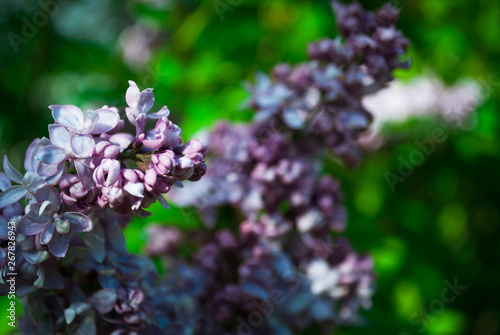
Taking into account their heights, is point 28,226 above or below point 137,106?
below

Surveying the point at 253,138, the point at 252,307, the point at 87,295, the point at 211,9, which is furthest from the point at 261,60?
the point at 87,295

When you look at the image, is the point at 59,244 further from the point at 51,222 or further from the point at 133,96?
the point at 133,96

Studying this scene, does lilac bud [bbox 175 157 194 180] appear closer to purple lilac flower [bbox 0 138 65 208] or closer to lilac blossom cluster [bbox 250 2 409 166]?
purple lilac flower [bbox 0 138 65 208]

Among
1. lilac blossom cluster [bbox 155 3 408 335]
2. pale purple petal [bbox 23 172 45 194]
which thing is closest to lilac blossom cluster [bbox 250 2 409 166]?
lilac blossom cluster [bbox 155 3 408 335]

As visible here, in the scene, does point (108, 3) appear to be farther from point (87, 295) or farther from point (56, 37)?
point (87, 295)

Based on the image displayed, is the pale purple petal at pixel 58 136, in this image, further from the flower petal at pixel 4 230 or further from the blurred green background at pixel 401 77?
the blurred green background at pixel 401 77

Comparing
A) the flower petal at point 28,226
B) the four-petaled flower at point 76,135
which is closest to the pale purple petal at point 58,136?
the four-petaled flower at point 76,135

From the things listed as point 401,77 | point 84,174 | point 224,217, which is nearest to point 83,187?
point 84,174
